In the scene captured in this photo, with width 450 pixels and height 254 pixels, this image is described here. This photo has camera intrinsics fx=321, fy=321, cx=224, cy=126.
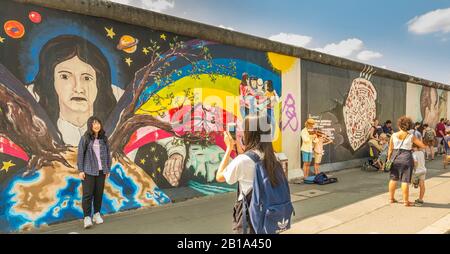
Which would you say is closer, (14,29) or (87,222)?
(14,29)

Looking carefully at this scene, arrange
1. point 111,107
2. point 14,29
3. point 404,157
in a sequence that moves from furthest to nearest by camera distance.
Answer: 1. point 404,157
2. point 111,107
3. point 14,29

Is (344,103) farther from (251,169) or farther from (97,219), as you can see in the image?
(251,169)

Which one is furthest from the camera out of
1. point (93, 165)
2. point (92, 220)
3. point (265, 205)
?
point (92, 220)

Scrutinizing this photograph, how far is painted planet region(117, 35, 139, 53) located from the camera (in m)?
5.57

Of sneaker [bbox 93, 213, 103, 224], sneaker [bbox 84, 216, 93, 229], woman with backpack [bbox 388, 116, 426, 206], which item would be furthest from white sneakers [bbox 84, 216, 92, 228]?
woman with backpack [bbox 388, 116, 426, 206]

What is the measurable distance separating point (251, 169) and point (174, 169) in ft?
12.4

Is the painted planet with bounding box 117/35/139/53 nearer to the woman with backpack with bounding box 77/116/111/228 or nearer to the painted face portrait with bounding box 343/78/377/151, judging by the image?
the woman with backpack with bounding box 77/116/111/228

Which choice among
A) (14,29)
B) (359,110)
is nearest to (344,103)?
(359,110)

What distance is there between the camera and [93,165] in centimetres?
485

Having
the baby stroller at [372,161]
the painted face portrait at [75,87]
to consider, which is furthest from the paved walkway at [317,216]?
the baby stroller at [372,161]

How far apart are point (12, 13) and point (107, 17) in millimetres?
1356

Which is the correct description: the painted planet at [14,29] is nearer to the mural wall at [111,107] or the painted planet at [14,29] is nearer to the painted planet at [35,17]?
the mural wall at [111,107]

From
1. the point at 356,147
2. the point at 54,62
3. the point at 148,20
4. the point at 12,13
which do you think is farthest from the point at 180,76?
the point at 356,147
